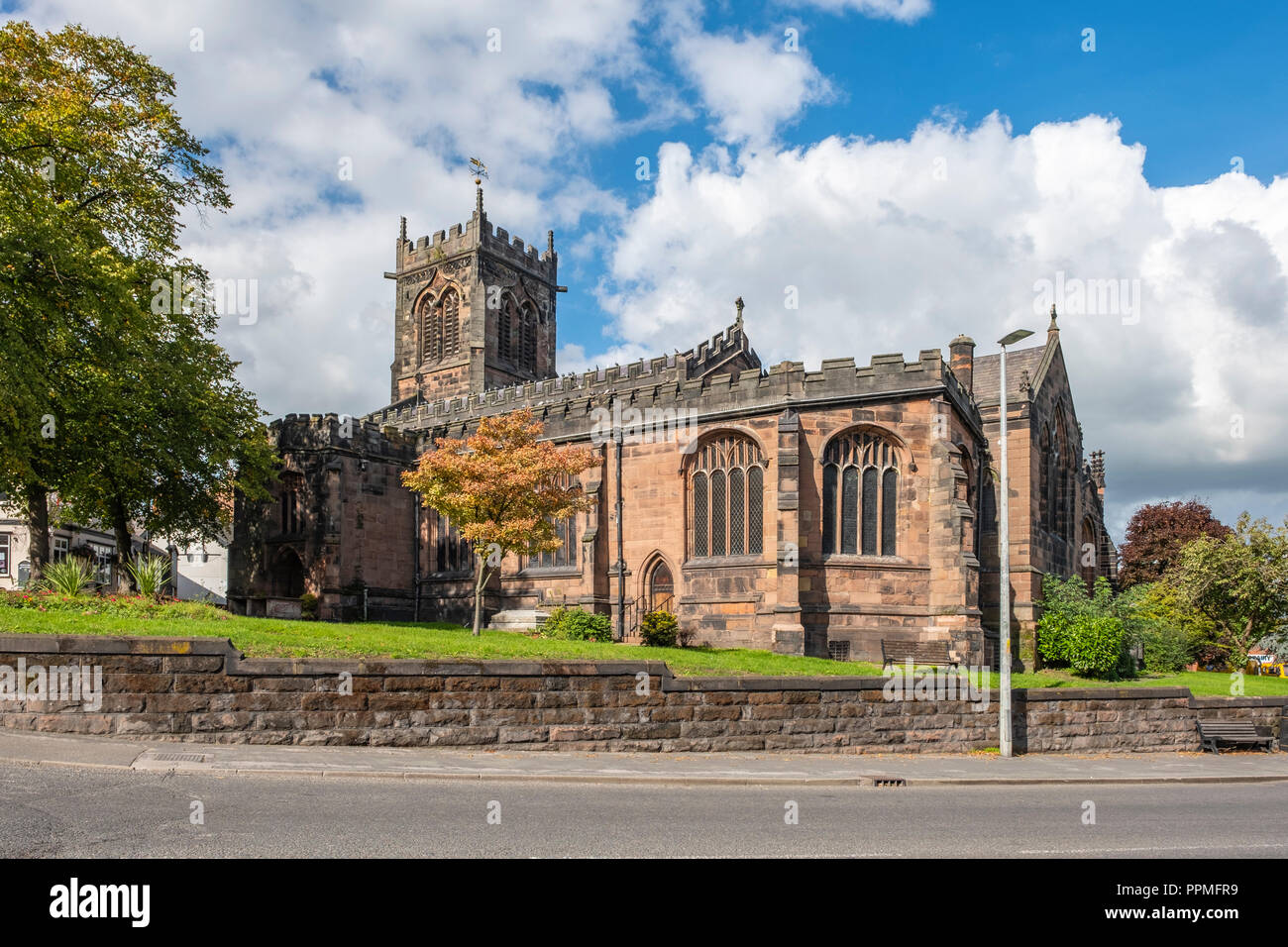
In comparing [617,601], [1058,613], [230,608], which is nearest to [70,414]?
[230,608]

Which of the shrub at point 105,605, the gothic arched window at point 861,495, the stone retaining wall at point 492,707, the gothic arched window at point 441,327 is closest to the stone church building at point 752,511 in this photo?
the gothic arched window at point 861,495

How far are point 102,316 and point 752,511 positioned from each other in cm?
1688

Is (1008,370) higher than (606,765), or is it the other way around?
(1008,370)

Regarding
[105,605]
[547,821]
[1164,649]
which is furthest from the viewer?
[1164,649]

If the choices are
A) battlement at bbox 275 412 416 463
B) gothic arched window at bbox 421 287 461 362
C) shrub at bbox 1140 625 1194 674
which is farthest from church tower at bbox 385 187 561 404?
shrub at bbox 1140 625 1194 674

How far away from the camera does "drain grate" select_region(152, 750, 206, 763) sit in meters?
11.0

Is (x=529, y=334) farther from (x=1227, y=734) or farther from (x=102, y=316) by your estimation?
(x=1227, y=734)

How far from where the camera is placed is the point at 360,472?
112 feet

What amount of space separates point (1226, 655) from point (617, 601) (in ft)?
84.2

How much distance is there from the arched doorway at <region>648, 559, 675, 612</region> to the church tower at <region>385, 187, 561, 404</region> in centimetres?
2732

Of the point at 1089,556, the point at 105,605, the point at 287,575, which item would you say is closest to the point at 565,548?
the point at 287,575

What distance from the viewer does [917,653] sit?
24.5 metres

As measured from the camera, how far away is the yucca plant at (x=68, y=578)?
55.7 ft

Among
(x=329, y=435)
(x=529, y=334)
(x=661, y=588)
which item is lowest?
(x=661, y=588)
